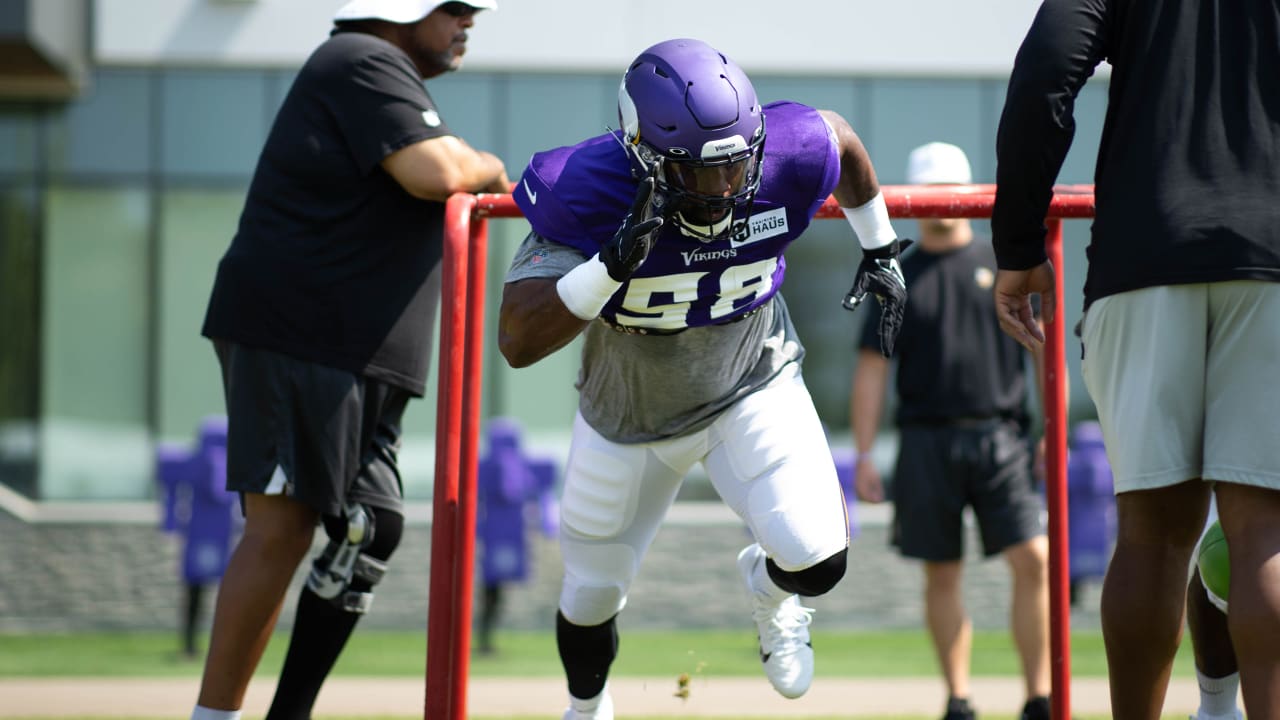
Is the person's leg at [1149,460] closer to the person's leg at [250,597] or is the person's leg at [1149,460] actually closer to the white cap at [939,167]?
the person's leg at [250,597]

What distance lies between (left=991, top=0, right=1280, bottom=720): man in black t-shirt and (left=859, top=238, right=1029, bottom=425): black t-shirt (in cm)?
291

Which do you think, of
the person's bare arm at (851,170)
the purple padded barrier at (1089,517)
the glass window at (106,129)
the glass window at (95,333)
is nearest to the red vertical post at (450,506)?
the person's bare arm at (851,170)

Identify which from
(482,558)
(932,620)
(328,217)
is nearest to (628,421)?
(328,217)

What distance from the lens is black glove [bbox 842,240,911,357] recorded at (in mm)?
3441

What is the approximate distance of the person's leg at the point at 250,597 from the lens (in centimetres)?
342

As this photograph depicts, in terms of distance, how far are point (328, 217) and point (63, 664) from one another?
591cm

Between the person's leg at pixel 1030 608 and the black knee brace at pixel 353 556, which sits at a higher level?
the black knee brace at pixel 353 556

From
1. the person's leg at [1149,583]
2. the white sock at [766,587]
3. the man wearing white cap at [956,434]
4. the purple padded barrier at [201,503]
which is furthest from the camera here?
the purple padded barrier at [201,503]

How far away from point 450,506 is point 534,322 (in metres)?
0.76

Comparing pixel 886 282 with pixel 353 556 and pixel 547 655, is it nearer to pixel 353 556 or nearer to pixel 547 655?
pixel 353 556

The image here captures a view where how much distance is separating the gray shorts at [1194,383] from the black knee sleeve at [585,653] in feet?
4.84

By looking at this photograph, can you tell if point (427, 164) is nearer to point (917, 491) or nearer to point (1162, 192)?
point (1162, 192)

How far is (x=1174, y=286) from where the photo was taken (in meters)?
2.52

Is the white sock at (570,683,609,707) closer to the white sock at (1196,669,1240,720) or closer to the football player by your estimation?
the football player
